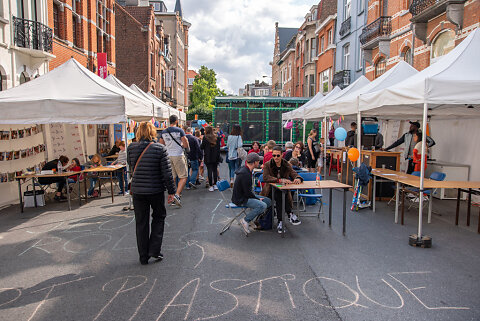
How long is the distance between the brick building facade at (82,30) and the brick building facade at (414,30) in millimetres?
14218

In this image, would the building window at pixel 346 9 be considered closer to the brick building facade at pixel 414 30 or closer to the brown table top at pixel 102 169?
the brick building facade at pixel 414 30

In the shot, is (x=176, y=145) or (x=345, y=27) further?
(x=345, y=27)

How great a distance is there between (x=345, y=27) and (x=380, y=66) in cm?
597

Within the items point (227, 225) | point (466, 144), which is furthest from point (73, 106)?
point (466, 144)

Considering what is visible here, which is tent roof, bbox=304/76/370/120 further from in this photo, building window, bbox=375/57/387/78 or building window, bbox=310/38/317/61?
building window, bbox=310/38/317/61

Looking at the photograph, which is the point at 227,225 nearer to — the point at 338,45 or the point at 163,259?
the point at 163,259

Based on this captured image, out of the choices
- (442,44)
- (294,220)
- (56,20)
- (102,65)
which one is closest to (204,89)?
(102,65)

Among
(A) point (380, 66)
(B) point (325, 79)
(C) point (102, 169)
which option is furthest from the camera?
(B) point (325, 79)

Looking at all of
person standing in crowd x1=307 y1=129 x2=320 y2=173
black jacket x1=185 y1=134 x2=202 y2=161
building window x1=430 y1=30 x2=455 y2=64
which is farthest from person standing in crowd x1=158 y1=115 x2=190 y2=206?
building window x1=430 y1=30 x2=455 y2=64

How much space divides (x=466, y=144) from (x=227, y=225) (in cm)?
763

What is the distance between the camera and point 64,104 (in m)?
7.71

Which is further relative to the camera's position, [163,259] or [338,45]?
[338,45]

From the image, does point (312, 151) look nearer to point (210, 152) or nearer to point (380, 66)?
point (210, 152)

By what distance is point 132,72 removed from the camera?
34312mm
